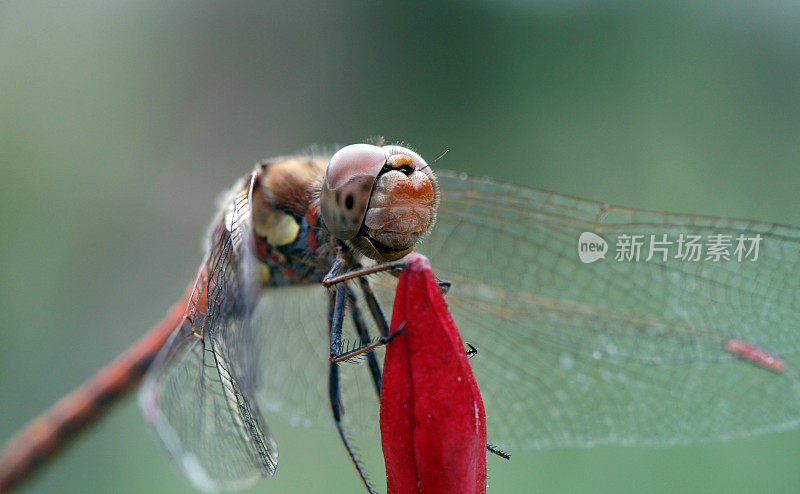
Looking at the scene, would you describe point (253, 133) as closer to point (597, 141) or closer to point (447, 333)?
point (597, 141)

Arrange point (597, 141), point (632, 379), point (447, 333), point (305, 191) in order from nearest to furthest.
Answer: point (447, 333), point (305, 191), point (632, 379), point (597, 141)

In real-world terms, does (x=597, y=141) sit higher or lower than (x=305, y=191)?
higher

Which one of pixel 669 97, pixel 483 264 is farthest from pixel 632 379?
pixel 669 97

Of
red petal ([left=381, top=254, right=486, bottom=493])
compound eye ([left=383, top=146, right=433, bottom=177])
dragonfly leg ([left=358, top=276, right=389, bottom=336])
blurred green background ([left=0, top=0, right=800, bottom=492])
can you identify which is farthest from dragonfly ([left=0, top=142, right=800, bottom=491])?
blurred green background ([left=0, top=0, right=800, bottom=492])

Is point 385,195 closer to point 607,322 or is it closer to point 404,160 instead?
point 404,160

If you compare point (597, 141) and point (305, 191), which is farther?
point (597, 141)

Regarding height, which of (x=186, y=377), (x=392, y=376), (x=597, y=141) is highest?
(x=597, y=141)

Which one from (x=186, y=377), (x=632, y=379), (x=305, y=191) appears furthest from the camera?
(x=632, y=379)
